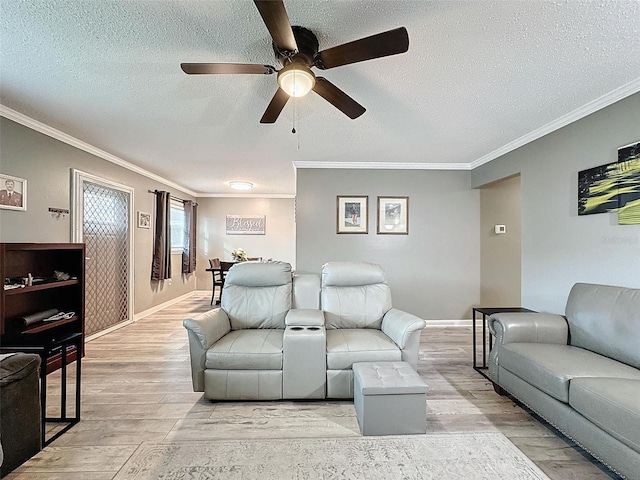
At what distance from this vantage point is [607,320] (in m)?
2.14

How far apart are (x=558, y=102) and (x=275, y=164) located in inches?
134

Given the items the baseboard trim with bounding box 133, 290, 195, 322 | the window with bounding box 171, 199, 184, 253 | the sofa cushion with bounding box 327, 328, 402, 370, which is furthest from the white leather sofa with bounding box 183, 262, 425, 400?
the window with bounding box 171, 199, 184, 253

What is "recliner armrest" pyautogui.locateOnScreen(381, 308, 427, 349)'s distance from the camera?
2.37 m

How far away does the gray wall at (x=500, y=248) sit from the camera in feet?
14.7

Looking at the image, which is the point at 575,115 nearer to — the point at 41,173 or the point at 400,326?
the point at 400,326

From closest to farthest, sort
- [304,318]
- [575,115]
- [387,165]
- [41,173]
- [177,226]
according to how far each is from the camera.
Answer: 1. [304,318]
2. [575,115]
3. [41,173]
4. [387,165]
5. [177,226]

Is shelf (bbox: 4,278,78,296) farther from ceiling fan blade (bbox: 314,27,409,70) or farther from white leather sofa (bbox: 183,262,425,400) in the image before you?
ceiling fan blade (bbox: 314,27,409,70)

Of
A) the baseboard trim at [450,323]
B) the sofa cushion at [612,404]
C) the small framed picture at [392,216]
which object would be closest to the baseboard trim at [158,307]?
the small framed picture at [392,216]

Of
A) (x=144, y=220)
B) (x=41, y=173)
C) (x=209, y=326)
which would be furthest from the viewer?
(x=144, y=220)

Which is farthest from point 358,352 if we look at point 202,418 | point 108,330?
point 108,330

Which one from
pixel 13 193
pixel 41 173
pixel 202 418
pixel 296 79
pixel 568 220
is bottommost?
pixel 202 418

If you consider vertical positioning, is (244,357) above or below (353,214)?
below

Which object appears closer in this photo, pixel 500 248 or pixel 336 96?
pixel 336 96

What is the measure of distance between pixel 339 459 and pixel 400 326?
3.56ft
